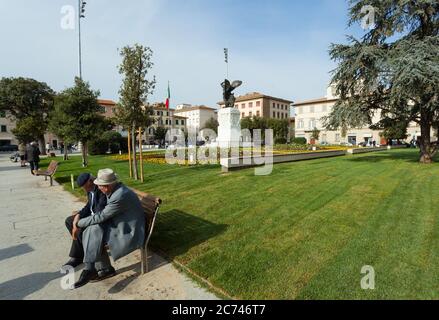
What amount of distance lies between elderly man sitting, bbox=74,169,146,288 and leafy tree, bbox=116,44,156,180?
657 centimetres

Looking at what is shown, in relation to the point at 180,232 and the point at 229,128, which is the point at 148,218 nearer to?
the point at 180,232

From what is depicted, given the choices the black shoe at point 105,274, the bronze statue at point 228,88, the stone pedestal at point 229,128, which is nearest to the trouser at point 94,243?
the black shoe at point 105,274

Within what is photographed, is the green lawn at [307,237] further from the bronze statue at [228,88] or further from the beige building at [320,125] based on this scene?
the beige building at [320,125]

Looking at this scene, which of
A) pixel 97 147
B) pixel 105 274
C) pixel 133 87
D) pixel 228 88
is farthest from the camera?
pixel 97 147

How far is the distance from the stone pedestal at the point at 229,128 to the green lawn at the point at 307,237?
1417 centimetres

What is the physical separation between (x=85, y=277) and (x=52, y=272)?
0.67m

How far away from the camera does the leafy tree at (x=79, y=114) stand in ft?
49.5

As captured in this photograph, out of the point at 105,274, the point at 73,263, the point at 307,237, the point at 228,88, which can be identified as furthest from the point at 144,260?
the point at 228,88

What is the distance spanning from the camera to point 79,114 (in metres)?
15.4

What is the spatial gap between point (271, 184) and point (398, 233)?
13.6 ft

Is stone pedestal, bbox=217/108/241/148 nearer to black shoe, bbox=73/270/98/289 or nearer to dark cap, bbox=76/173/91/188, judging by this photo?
dark cap, bbox=76/173/91/188

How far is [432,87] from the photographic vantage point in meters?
11.5
